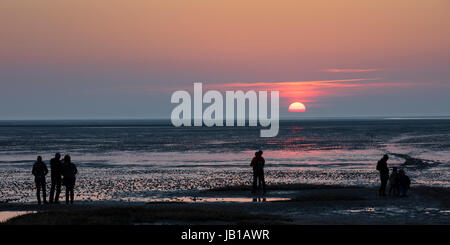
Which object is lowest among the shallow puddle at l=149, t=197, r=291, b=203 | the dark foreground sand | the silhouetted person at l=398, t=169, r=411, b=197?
the shallow puddle at l=149, t=197, r=291, b=203

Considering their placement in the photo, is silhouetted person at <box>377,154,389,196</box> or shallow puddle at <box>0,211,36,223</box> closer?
shallow puddle at <box>0,211,36,223</box>

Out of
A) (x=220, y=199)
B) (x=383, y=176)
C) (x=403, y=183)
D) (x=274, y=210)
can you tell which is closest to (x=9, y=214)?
(x=220, y=199)

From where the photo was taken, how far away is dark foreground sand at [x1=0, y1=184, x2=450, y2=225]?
56.8 ft

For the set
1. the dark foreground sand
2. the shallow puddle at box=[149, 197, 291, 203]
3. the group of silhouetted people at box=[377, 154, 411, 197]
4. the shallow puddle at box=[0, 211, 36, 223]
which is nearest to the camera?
the dark foreground sand

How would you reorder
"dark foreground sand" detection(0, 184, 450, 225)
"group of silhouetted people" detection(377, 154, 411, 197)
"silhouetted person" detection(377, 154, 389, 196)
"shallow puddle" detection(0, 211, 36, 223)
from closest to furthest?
"dark foreground sand" detection(0, 184, 450, 225)
"shallow puddle" detection(0, 211, 36, 223)
"group of silhouetted people" detection(377, 154, 411, 197)
"silhouetted person" detection(377, 154, 389, 196)

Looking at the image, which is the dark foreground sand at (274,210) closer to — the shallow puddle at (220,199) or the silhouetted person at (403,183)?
the shallow puddle at (220,199)

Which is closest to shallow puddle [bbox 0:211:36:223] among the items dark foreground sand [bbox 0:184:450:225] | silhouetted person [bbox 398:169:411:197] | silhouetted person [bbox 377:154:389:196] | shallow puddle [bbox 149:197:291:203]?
dark foreground sand [bbox 0:184:450:225]

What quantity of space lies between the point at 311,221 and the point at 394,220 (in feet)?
8.54

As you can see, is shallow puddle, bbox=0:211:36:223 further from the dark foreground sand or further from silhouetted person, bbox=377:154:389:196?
silhouetted person, bbox=377:154:389:196

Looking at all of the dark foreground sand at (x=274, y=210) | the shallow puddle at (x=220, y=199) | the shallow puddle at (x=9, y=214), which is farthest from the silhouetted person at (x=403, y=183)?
the shallow puddle at (x=9, y=214)

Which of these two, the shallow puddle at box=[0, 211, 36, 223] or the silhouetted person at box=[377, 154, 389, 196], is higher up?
the silhouetted person at box=[377, 154, 389, 196]

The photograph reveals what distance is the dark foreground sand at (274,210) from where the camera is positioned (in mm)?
17312

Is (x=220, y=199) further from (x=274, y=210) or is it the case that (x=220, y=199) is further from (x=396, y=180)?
(x=396, y=180)

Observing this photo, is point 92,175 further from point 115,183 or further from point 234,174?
point 234,174
